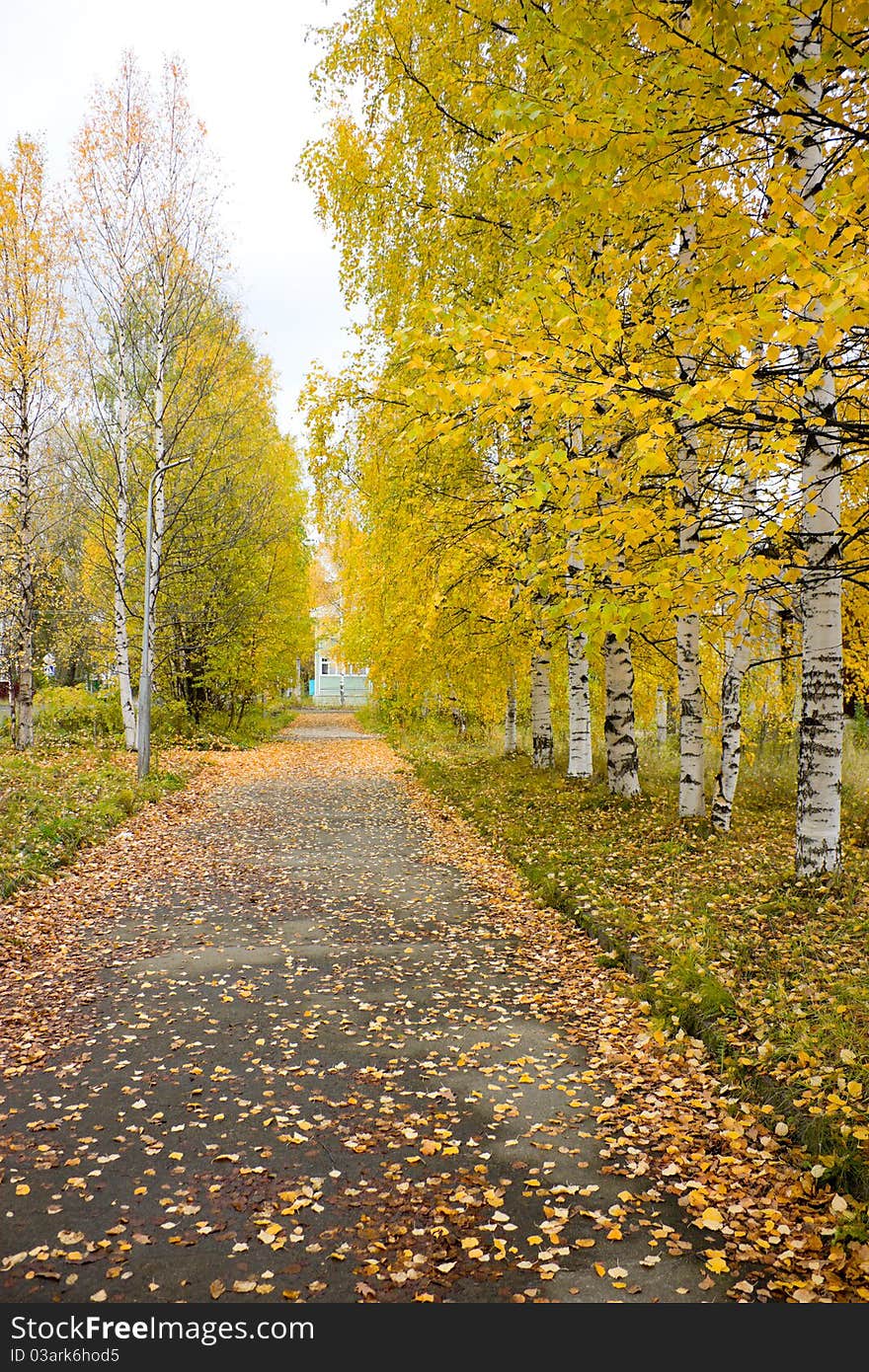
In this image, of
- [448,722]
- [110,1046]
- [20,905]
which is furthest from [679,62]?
[448,722]

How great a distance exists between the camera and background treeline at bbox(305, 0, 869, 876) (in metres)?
4.62

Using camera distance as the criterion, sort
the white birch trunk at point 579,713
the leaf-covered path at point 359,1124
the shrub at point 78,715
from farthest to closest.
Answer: the shrub at point 78,715 → the white birch trunk at point 579,713 → the leaf-covered path at point 359,1124

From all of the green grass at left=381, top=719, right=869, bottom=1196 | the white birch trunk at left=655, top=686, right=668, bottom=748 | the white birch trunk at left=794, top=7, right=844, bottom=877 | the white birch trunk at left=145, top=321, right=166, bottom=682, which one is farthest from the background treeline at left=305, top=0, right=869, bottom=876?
the white birch trunk at left=145, top=321, right=166, bottom=682

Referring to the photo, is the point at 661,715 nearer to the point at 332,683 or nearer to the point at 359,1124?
the point at 359,1124

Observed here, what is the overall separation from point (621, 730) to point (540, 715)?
430cm

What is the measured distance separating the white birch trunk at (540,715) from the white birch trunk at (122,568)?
8.54 m

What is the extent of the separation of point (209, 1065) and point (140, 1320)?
6.93 feet

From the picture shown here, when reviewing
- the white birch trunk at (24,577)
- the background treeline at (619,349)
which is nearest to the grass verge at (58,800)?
the white birch trunk at (24,577)

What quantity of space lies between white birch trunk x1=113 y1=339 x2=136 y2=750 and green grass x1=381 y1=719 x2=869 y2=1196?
368 inches

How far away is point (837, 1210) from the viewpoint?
11.6ft

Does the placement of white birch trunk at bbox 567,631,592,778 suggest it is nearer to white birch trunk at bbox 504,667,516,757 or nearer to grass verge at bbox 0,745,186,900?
white birch trunk at bbox 504,667,516,757

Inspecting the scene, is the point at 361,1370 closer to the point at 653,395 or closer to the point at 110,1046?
the point at 110,1046

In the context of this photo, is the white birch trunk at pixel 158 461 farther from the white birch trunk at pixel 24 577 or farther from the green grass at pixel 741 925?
the green grass at pixel 741 925

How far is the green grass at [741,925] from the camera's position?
440cm
